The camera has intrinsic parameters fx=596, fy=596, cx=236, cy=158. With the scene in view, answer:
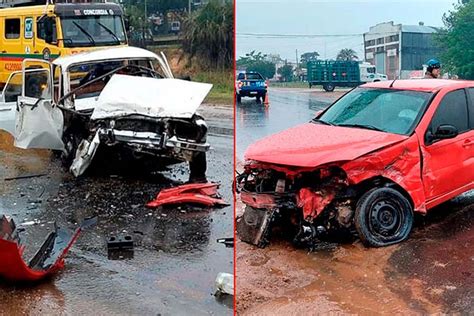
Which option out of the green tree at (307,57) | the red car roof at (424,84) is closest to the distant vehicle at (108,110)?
the red car roof at (424,84)

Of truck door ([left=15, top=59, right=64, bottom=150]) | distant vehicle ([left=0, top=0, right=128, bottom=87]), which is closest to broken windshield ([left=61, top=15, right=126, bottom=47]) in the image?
distant vehicle ([left=0, top=0, right=128, bottom=87])

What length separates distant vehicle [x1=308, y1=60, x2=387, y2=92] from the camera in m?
3.03

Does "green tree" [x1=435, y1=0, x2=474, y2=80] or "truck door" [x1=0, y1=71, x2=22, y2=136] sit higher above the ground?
"green tree" [x1=435, y1=0, x2=474, y2=80]

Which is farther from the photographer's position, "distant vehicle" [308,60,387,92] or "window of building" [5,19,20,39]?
"window of building" [5,19,20,39]

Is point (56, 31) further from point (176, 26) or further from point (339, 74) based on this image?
point (339, 74)

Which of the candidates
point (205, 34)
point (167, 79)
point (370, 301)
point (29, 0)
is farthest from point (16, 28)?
point (370, 301)

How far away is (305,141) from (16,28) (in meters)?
7.35

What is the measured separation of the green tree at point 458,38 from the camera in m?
3.19

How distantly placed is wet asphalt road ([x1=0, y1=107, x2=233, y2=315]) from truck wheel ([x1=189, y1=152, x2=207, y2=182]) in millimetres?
98

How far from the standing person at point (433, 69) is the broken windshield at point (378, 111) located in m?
0.28

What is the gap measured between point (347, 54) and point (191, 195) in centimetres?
304

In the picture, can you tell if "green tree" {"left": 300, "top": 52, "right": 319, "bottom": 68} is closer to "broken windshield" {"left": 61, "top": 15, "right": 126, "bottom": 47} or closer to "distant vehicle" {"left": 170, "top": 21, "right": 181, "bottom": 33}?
"distant vehicle" {"left": 170, "top": 21, "right": 181, "bottom": 33}

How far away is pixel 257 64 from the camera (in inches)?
96.6

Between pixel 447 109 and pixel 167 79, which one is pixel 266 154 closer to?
pixel 447 109
